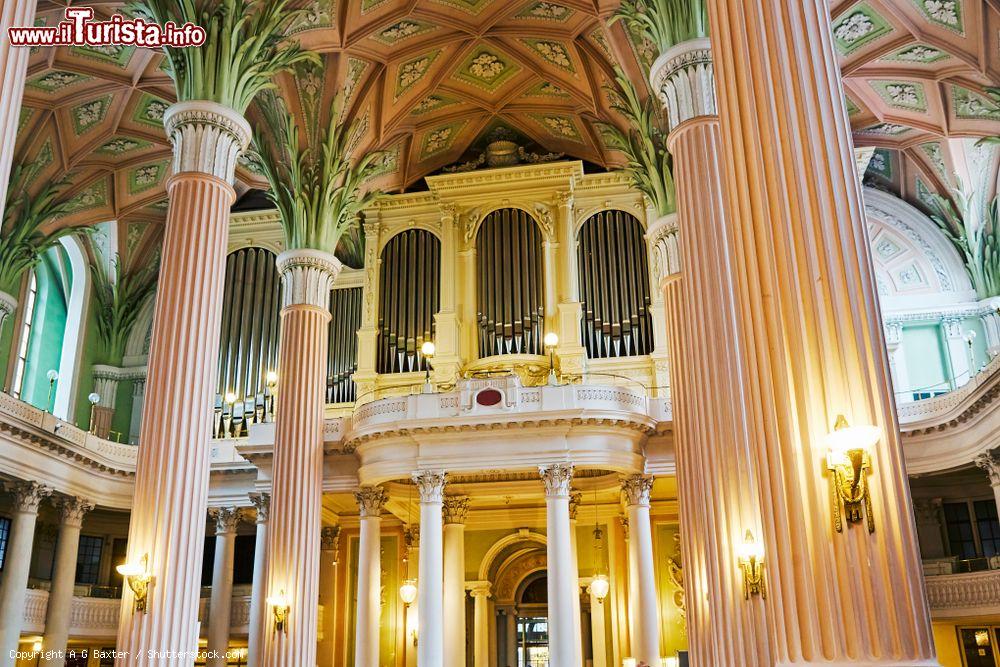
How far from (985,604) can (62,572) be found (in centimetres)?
2210

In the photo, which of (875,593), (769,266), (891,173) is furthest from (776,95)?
(891,173)

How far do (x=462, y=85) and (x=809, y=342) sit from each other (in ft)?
64.7

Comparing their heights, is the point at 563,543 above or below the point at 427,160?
below

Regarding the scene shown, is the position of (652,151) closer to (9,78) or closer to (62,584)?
(9,78)

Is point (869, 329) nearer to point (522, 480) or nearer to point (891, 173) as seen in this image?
point (522, 480)

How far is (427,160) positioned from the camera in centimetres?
2755

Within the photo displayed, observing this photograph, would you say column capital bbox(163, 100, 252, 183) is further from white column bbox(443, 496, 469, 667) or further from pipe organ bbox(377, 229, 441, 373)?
white column bbox(443, 496, 469, 667)

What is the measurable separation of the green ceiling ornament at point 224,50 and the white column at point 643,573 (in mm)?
12284

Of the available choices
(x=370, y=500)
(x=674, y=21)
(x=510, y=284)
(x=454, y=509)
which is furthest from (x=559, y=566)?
(x=674, y=21)

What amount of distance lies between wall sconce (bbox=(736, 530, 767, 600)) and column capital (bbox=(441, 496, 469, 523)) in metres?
13.1

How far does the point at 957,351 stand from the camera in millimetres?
23906

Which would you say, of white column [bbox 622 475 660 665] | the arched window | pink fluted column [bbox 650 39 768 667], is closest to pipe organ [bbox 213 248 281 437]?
the arched window

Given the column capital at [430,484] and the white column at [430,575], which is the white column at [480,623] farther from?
the column capital at [430,484]

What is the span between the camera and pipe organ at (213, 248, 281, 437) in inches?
1033
